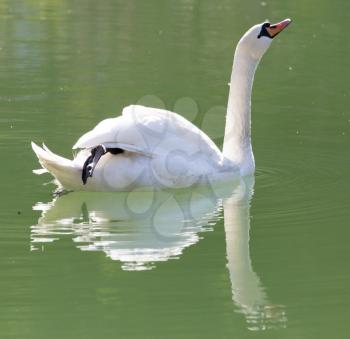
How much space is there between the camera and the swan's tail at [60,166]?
9305mm

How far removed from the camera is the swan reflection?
7.67m

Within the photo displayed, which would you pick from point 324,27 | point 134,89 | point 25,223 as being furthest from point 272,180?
point 324,27

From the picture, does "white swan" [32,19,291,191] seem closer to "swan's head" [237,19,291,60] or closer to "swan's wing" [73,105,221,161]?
"swan's wing" [73,105,221,161]

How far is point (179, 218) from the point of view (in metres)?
9.30

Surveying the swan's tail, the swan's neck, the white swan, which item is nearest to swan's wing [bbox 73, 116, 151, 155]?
the white swan

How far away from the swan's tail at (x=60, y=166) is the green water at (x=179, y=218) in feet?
0.69

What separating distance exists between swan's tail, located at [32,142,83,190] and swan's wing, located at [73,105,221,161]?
8.8 inches

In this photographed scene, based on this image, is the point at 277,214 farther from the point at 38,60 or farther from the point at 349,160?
the point at 38,60

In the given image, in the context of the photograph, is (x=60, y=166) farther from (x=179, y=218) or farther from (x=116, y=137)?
(x=179, y=218)

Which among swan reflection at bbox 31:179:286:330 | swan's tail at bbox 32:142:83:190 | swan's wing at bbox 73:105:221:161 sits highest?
swan's wing at bbox 73:105:221:161

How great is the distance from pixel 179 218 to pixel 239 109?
75.9 inches

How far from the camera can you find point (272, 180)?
10.5 metres

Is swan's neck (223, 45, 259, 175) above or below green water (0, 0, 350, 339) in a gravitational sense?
above

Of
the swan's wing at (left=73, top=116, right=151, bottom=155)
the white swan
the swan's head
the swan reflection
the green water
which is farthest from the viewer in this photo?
the swan's head
